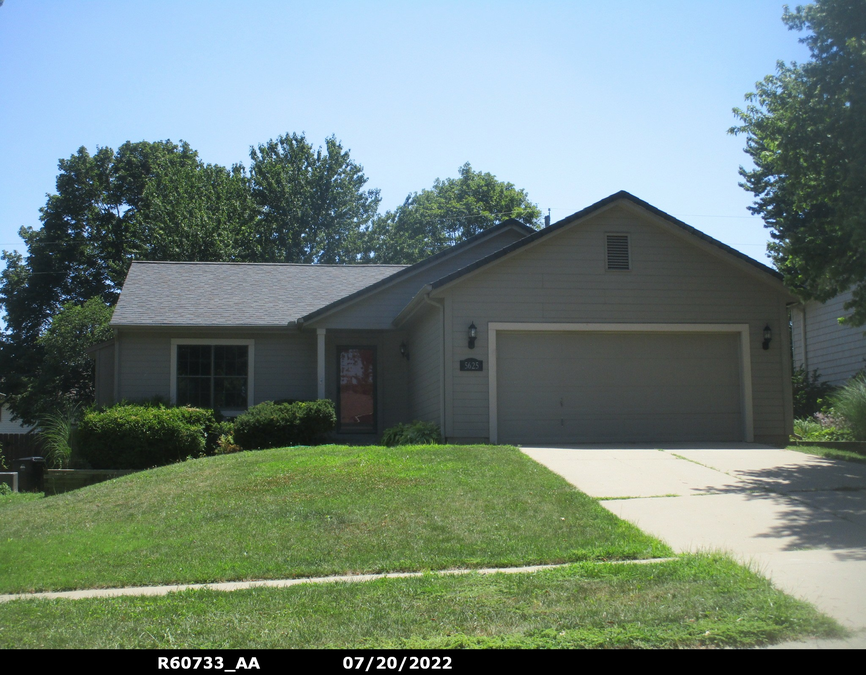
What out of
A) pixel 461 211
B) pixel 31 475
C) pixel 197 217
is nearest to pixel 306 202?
pixel 197 217

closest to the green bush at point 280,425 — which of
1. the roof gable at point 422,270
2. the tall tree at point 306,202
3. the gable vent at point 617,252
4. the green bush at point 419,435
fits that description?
the green bush at point 419,435

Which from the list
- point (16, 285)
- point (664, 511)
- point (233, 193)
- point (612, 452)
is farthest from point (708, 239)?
point (16, 285)

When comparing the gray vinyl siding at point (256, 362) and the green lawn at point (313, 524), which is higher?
the gray vinyl siding at point (256, 362)

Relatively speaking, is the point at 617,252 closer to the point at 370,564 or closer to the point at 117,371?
the point at 370,564

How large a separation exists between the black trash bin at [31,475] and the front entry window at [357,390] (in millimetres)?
6733

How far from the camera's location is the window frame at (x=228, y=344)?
1825cm

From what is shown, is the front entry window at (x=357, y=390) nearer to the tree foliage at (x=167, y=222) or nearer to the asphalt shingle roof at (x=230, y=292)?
the asphalt shingle roof at (x=230, y=292)

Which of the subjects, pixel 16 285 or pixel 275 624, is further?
pixel 16 285

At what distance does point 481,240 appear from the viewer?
65.1 ft

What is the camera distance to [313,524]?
8.77 m

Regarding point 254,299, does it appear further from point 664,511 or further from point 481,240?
point 664,511

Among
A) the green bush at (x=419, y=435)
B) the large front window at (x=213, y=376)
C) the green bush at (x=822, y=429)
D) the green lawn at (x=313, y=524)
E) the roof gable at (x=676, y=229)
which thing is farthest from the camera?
the large front window at (x=213, y=376)

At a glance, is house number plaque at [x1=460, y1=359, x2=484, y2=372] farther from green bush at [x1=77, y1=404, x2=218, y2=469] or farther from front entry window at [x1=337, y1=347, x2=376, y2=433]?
green bush at [x1=77, y1=404, x2=218, y2=469]

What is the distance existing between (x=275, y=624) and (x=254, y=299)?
14622mm
